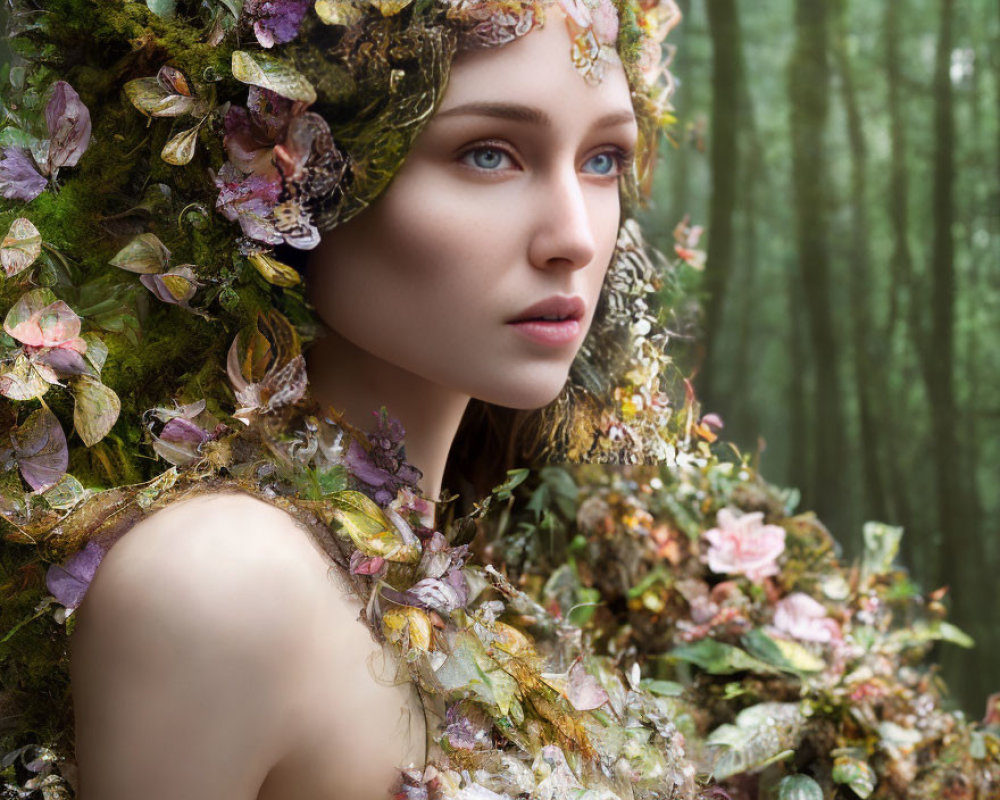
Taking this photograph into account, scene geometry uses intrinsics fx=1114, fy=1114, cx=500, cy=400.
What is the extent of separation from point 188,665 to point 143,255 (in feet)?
1.60

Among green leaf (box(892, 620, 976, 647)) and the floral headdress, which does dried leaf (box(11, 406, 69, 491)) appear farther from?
green leaf (box(892, 620, 976, 647))

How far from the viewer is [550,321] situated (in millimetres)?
1323

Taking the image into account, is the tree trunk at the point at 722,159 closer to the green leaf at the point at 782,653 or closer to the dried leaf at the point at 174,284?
the green leaf at the point at 782,653

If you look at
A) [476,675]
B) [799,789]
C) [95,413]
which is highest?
[95,413]

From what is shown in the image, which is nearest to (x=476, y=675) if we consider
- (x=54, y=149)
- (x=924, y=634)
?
(x=54, y=149)

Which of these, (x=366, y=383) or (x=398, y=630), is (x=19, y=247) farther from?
(x=398, y=630)

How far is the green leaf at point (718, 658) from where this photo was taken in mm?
1875

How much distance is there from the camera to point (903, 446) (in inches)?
164

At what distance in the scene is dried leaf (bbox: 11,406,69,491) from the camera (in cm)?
123

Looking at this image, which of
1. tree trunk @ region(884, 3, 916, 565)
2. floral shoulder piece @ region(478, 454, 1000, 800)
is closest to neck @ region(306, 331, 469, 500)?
floral shoulder piece @ region(478, 454, 1000, 800)

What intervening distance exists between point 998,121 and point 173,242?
3653mm

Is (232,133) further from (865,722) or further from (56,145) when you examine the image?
(865,722)

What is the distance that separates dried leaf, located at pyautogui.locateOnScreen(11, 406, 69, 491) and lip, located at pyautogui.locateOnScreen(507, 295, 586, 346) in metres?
0.52

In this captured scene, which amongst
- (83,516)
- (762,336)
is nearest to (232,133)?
(83,516)
